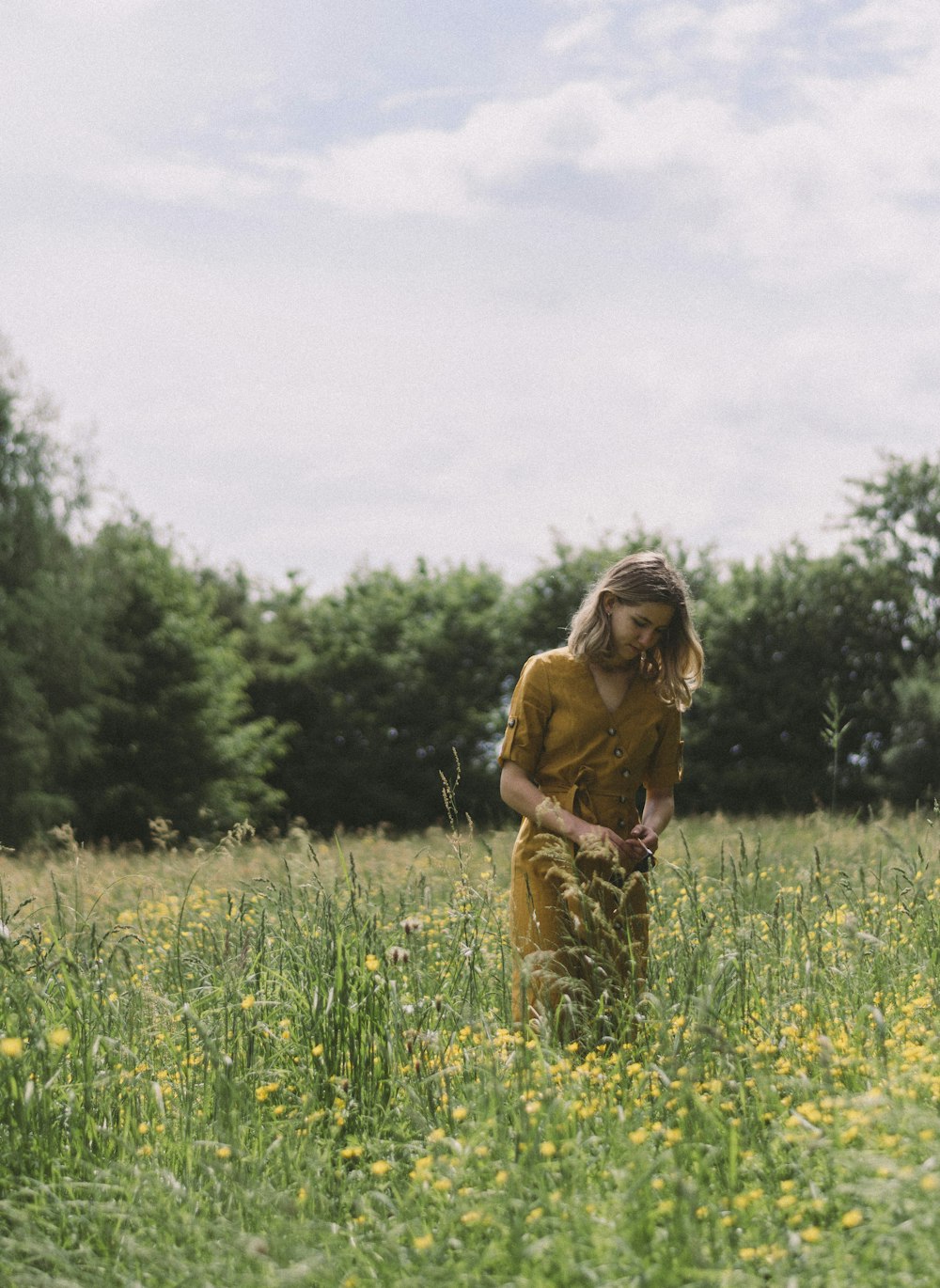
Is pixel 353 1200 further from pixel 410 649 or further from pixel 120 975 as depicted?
pixel 410 649

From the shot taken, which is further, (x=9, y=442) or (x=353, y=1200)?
(x=9, y=442)

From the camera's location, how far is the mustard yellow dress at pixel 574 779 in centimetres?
411

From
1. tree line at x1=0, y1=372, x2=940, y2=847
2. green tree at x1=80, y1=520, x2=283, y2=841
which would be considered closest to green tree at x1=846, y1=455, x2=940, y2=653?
tree line at x1=0, y1=372, x2=940, y2=847

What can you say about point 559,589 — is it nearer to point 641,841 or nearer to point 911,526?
point 911,526

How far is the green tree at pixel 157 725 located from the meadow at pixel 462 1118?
63.2ft

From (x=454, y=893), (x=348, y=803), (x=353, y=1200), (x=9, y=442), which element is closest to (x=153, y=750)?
(x=348, y=803)

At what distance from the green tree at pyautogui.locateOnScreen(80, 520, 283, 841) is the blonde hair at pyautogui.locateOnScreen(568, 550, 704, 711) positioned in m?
19.2

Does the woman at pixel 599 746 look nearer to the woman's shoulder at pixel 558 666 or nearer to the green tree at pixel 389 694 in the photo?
the woman's shoulder at pixel 558 666

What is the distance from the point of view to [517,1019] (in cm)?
387

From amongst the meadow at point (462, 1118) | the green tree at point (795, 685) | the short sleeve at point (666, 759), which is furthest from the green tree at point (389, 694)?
the meadow at point (462, 1118)

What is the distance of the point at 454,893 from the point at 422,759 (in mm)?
20439

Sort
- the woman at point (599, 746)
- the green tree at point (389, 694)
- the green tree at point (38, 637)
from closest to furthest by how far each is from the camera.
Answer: the woman at point (599, 746), the green tree at point (38, 637), the green tree at point (389, 694)

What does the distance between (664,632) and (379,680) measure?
72.4ft

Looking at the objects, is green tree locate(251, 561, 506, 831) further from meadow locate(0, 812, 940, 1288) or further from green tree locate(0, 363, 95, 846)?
meadow locate(0, 812, 940, 1288)
